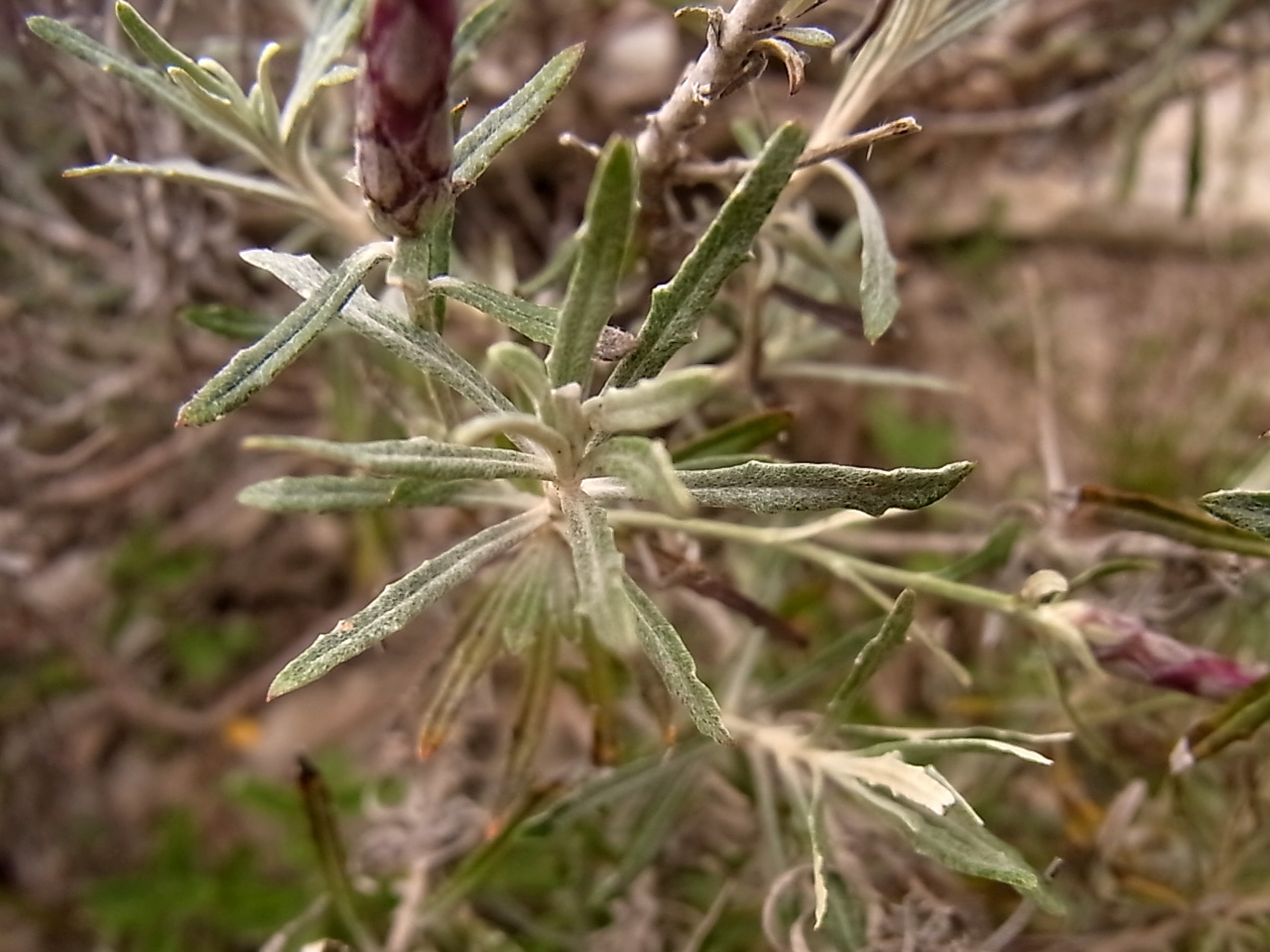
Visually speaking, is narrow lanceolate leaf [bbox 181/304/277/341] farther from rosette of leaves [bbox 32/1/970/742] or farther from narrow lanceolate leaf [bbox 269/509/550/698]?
narrow lanceolate leaf [bbox 269/509/550/698]

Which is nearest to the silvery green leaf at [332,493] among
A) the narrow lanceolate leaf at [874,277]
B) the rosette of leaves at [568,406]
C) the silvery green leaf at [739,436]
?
the rosette of leaves at [568,406]

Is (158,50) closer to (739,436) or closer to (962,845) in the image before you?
(739,436)

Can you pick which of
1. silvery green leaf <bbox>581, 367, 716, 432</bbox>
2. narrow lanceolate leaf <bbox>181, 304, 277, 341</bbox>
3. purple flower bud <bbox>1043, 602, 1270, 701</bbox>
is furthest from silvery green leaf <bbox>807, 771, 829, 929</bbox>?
narrow lanceolate leaf <bbox>181, 304, 277, 341</bbox>

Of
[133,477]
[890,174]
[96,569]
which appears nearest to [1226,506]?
[133,477]

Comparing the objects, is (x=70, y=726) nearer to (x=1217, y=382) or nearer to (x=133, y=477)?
(x=133, y=477)

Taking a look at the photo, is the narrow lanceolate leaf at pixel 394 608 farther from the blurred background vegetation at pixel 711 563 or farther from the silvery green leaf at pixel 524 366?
the blurred background vegetation at pixel 711 563
